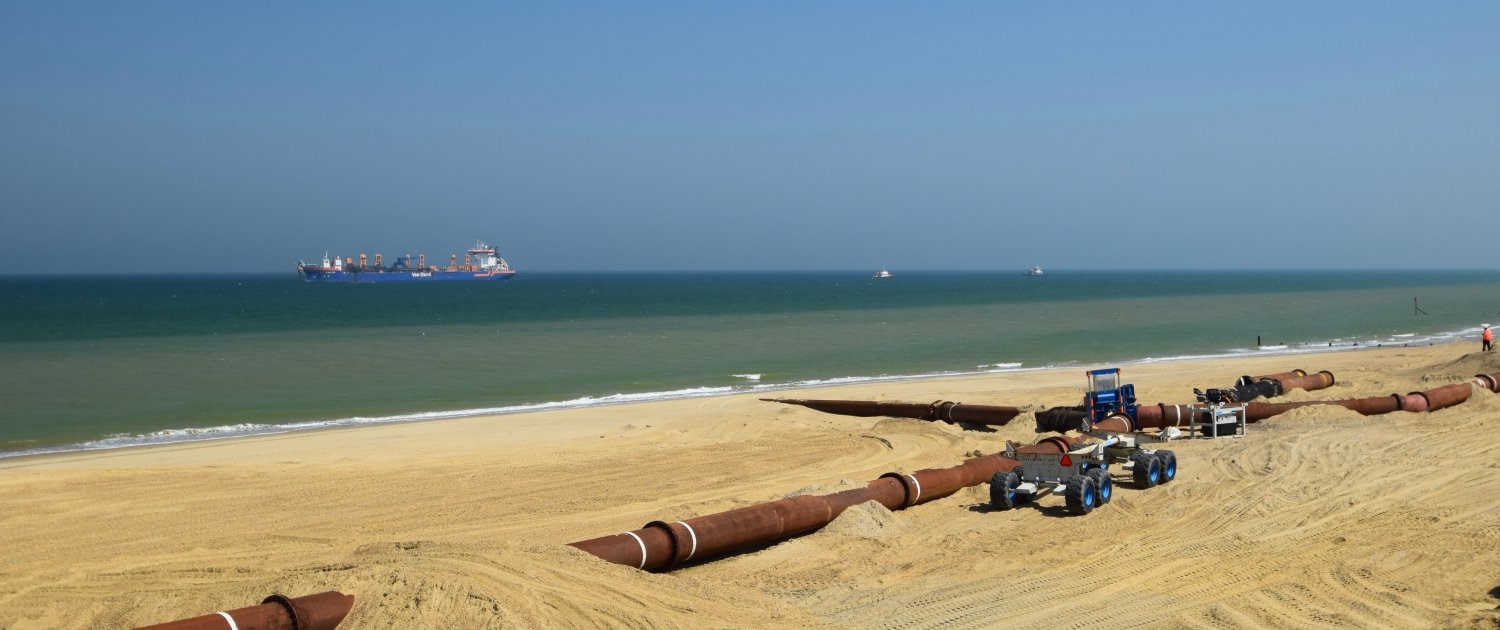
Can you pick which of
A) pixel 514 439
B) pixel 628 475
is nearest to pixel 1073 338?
pixel 514 439

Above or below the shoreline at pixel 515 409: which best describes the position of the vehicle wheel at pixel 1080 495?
above

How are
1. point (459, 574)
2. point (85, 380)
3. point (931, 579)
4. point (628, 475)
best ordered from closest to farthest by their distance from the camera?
point (459, 574), point (931, 579), point (628, 475), point (85, 380)

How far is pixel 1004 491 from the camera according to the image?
510 inches

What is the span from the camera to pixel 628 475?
54.2ft

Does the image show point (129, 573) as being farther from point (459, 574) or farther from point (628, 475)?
point (628, 475)

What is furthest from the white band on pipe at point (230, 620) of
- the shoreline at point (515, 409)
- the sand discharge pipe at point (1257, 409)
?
the shoreline at point (515, 409)

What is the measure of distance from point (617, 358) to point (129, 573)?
33.8 meters

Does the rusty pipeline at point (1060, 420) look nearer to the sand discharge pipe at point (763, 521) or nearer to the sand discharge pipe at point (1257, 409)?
the sand discharge pipe at point (1257, 409)

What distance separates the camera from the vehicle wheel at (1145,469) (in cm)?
1393

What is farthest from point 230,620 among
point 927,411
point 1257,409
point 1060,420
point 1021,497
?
point 1257,409

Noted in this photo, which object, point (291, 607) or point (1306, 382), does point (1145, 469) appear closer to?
point (291, 607)

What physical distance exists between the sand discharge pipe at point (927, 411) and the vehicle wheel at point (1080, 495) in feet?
27.9

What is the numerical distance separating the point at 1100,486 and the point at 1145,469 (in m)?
1.32

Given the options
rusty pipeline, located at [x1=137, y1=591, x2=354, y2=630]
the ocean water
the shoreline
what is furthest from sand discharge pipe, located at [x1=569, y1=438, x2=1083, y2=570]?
the ocean water
